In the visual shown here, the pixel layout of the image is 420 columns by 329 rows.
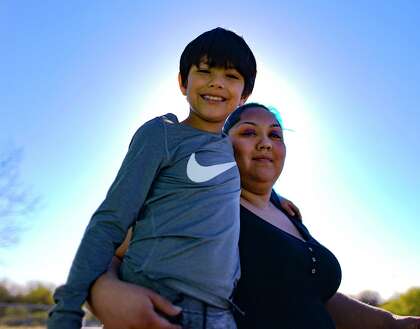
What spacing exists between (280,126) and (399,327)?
123 cm

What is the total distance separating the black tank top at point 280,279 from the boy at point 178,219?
26 centimetres

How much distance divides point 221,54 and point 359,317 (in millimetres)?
1580

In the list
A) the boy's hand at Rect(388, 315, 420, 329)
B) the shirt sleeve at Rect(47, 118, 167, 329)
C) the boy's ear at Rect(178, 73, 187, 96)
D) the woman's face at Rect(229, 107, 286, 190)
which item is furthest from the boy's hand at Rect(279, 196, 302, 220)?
the shirt sleeve at Rect(47, 118, 167, 329)

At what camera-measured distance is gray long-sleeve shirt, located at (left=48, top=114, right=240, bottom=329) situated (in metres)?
1.51

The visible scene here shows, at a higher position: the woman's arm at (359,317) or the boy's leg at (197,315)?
the boy's leg at (197,315)

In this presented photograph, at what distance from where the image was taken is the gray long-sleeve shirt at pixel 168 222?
1.51 meters

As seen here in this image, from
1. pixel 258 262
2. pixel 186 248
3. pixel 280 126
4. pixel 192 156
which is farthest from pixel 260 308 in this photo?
pixel 280 126

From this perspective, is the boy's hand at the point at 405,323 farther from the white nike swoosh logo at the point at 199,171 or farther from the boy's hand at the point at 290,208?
the white nike swoosh logo at the point at 199,171

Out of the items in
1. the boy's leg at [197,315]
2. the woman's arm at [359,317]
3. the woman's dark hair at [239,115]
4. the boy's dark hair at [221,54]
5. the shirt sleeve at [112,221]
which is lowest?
the woman's arm at [359,317]

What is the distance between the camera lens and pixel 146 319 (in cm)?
137

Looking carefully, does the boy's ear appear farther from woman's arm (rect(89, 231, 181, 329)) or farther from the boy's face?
woman's arm (rect(89, 231, 181, 329))

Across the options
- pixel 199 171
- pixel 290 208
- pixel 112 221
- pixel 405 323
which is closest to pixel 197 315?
pixel 112 221

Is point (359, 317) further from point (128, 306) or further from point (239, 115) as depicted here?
point (128, 306)

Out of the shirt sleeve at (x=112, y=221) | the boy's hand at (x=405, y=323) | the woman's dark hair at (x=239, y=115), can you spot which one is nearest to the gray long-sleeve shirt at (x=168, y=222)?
the shirt sleeve at (x=112, y=221)
